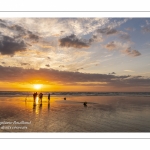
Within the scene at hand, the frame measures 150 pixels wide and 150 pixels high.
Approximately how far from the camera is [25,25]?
23000 millimetres

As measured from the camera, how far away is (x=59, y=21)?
73.8 ft
